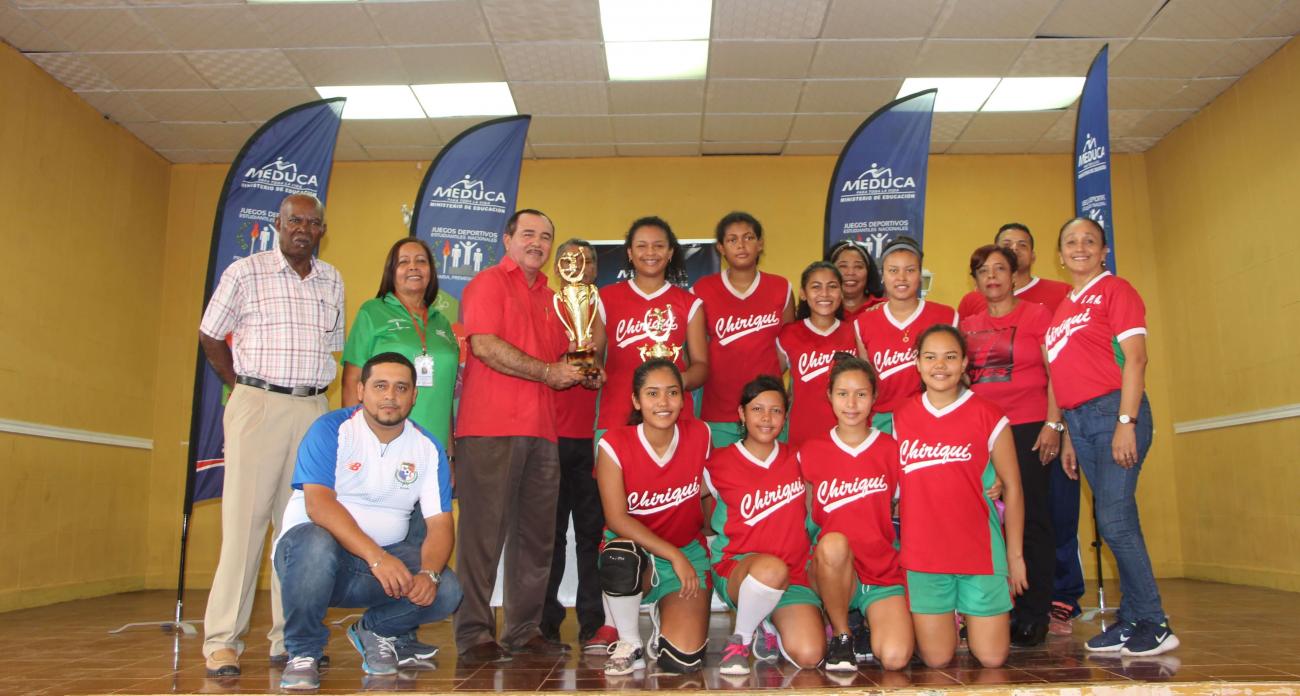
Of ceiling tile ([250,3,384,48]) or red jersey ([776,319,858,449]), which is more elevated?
ceiling tile ([250,3,384,48])

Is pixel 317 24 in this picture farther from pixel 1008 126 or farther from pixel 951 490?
pixel 1008 126

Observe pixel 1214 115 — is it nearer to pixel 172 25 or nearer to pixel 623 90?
pixel 623 90

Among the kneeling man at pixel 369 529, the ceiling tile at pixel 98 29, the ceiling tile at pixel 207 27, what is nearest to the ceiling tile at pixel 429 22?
the ceiling tile at pixel 207 27

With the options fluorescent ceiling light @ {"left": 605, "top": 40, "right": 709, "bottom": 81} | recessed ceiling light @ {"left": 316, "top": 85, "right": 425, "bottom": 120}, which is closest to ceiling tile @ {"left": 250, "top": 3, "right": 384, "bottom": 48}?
recessed ceiling light @ {"left": 316, "top": 85, "right": 425, "bottom": 120}

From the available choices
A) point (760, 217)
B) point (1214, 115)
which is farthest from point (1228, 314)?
point (760, 217)

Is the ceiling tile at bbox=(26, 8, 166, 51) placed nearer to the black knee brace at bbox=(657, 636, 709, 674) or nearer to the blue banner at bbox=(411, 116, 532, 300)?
the blue banner at bbox=(411, 116, 532, 300)

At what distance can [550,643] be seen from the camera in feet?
11.5

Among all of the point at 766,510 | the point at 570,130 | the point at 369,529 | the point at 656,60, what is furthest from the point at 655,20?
the point at 369,529

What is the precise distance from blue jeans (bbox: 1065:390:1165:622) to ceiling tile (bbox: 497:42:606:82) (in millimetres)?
3989

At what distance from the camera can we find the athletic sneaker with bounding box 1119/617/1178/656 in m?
3.18

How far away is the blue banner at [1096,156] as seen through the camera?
181 inches

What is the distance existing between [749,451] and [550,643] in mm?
1064

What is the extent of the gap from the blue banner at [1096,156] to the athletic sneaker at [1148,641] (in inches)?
81.3

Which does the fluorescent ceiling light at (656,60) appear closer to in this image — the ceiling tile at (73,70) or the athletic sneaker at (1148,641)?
the ceiling tile at (73,70)
